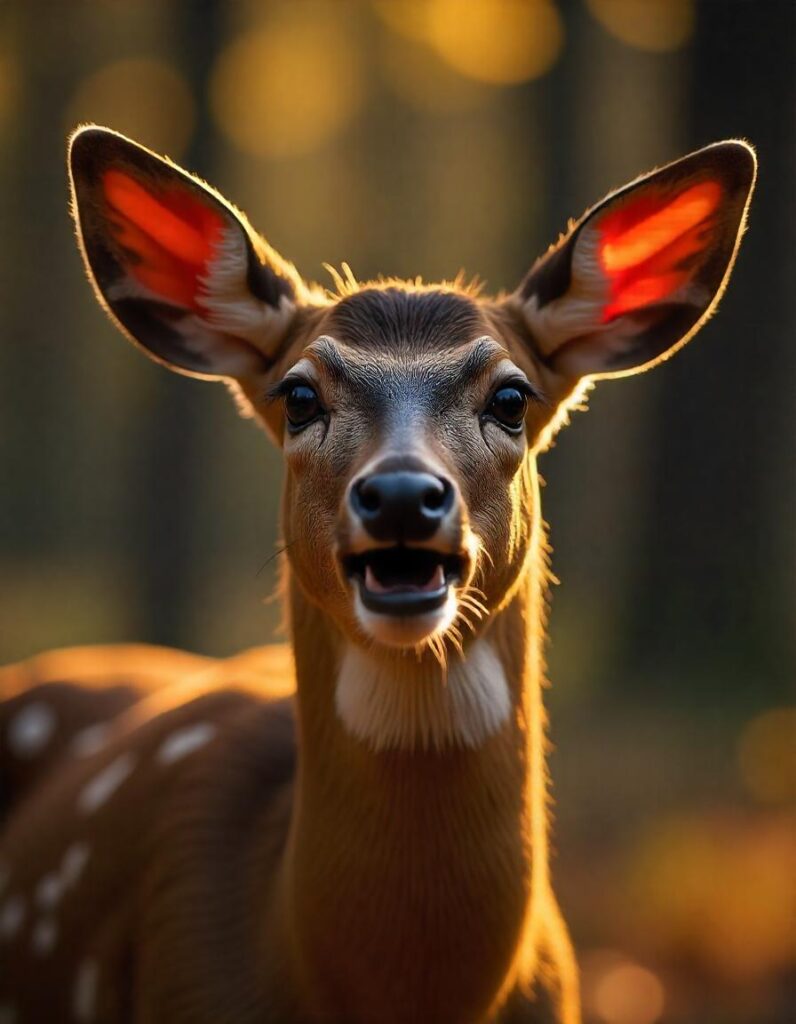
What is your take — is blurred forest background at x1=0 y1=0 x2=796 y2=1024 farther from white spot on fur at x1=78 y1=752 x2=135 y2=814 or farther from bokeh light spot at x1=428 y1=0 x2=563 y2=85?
white spot on fur at x1=78 y1=752 x2=135 y2=814

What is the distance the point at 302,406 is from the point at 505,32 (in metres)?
12.0

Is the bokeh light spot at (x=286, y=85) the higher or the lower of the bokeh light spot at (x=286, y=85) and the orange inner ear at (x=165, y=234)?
the higher

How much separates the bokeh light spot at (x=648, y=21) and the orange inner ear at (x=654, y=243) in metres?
7.38

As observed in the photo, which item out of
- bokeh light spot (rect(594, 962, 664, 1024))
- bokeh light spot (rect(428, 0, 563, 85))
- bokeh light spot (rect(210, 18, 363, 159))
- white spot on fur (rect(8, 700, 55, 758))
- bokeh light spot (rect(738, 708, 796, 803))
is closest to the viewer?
white spot on fur (rect(8, 700, 55, 758))

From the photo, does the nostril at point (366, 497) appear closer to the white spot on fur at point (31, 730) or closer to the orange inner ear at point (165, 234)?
the orange inner ear at point (165, 234)

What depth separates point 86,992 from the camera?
4.25m

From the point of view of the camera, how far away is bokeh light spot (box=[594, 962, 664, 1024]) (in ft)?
19.5

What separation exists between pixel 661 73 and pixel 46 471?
55.1 feet

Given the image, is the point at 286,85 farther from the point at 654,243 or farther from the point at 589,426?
the point at 654,243

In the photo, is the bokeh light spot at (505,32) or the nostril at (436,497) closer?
the nostril at (436,497)

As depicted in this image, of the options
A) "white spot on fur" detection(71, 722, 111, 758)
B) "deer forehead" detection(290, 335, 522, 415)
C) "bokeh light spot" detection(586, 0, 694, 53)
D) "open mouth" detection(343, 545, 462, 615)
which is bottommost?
"white spot on fur" detection(71, 722, 111, 758)

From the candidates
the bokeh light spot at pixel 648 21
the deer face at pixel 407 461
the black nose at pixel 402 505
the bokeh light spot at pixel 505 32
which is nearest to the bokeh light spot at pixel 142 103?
the bokeh light spot at pixel 505 32

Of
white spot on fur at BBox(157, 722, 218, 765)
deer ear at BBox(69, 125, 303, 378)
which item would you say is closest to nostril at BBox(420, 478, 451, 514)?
deer ear at BBox(69, 125, 303, 378)

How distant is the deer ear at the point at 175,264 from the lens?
12.8 feet
